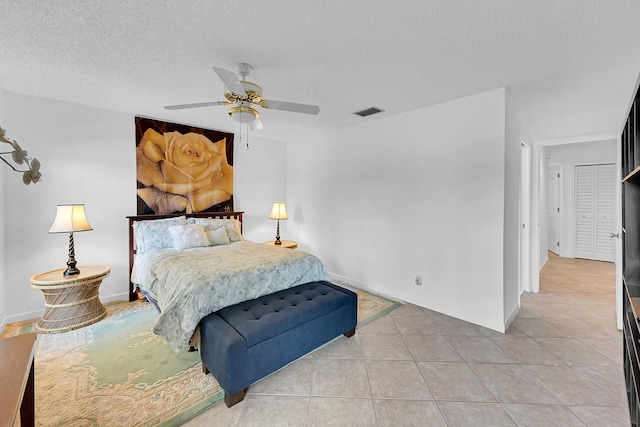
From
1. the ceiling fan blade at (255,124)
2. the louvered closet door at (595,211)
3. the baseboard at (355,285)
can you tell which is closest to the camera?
the ceiling fan blade at (255,124)

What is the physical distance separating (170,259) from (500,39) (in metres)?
3.50

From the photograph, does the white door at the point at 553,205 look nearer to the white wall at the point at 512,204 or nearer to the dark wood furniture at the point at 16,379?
the white wall at the point at 512,204

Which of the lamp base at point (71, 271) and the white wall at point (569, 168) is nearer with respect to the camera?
the lamp base at point (71, 271)

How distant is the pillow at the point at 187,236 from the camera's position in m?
3.47

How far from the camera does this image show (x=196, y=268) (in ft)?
8.39

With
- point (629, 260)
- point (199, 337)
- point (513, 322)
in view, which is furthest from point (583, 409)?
point (199, 337)

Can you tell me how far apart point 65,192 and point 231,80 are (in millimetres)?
2849

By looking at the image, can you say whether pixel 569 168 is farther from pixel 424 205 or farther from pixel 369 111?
pixel 369 111

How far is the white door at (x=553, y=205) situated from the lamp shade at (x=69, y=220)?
851 centimetres

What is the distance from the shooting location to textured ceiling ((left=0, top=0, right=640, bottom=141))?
1.68 metres

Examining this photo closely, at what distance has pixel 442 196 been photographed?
3244 millimetres

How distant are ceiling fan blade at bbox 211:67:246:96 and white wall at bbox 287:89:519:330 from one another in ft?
7.57

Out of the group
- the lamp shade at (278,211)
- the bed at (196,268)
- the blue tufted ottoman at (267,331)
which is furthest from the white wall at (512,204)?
the lamp shade at (278,211)

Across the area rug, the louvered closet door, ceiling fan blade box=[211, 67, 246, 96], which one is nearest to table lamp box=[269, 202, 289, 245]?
the area rug
